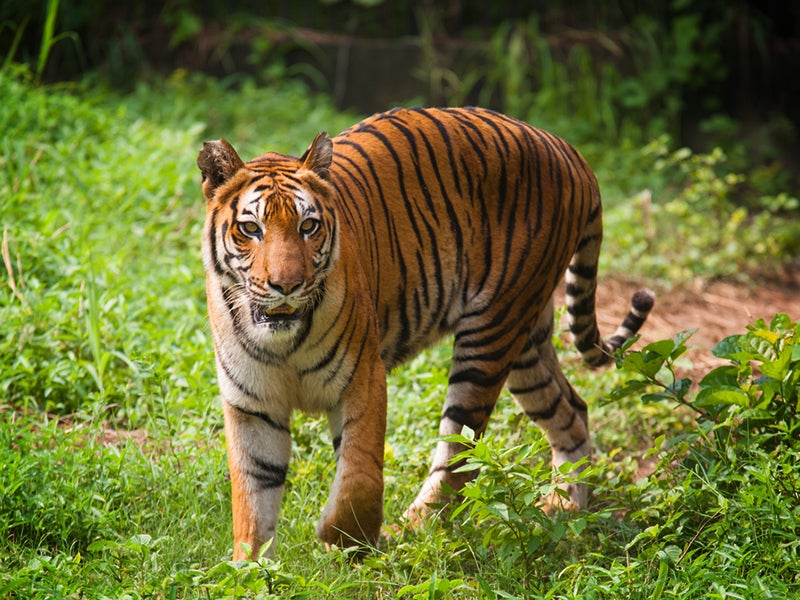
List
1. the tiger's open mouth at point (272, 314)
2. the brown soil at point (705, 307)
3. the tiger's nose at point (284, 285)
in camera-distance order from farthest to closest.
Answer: the brown soil at point (705, 307) < the tiger's open mouth at point (272, 314) < the tiger's nose at point (284, 285)

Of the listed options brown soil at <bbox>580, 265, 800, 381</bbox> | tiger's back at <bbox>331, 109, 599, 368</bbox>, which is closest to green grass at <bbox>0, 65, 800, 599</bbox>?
tiger's back at <bbox>331, 109, 599, 368</bbox>

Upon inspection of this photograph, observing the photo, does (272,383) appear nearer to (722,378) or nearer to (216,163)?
(216,163)

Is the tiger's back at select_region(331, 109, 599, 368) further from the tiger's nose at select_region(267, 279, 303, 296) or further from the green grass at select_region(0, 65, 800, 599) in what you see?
the tiger's nose at select_region(267, 279, 303, 296)

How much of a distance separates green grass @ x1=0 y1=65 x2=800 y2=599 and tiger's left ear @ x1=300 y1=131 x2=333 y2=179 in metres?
1.00

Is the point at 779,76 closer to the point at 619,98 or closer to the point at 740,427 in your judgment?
the point at 619,98

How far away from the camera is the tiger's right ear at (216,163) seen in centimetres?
315

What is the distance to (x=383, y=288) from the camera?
12.1ft

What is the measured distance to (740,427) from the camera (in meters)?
3.57

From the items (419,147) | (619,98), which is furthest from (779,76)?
(419,147)

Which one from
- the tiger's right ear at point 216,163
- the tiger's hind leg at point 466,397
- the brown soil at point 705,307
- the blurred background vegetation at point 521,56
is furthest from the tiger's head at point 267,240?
the blurred background vegetation at point 521,56

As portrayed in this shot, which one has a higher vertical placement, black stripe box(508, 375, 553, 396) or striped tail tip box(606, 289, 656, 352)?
striped tail tip box(606, 289, 656, 352)

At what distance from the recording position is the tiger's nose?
296 cm

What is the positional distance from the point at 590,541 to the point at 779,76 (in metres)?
6.89

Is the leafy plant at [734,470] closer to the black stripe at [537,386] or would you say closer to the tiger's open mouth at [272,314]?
the black stripe at [537,386]
